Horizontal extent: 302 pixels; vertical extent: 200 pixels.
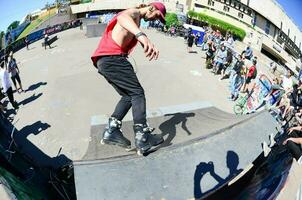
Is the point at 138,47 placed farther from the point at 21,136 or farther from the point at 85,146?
the point at 21,136

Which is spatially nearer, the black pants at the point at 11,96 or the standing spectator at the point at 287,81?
the black pants at the point at 11,96

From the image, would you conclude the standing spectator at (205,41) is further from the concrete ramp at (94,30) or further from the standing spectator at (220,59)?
the concrete ramp at (94,30)

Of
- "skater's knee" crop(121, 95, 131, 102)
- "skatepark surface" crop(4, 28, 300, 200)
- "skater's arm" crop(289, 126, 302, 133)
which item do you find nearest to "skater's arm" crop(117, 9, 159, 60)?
"skatepark surface" crop(4, 28, 300, 200)

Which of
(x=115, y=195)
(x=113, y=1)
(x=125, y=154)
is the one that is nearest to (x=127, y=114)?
(x=125, y=154)

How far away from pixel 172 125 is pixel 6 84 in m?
1.21

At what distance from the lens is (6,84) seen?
2.24 metres

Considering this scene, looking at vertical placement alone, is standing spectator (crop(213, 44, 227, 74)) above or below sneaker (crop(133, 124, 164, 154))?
above

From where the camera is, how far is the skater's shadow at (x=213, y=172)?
212 cm

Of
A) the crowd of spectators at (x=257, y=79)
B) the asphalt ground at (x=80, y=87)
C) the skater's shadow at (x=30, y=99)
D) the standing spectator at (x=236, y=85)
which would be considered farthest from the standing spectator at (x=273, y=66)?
the skater's shadow at (x=30, y=99)

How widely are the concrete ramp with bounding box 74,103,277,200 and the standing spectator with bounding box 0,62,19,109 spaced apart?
61 cm

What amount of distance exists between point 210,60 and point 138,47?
611 mm

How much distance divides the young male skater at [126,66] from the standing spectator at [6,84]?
613 millimetres

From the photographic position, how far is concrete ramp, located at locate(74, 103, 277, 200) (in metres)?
2.09

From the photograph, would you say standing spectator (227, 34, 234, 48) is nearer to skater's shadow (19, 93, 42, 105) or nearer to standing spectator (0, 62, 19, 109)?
skater's shadow (19, 93, 42, 105)
